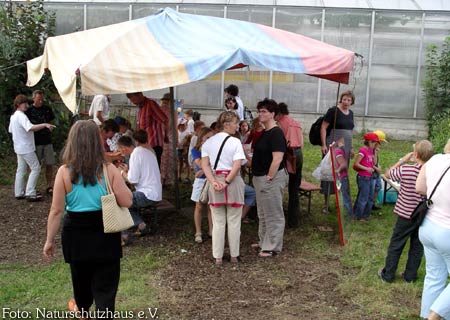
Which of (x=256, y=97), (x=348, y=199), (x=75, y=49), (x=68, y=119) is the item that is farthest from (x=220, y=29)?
(x=256, y=97)

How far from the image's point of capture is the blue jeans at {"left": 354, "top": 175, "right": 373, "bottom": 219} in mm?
7150

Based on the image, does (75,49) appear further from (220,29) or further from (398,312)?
(398,312)

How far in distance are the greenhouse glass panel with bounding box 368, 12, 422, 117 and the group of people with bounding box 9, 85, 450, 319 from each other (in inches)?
237

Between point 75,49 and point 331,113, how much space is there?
3.47m

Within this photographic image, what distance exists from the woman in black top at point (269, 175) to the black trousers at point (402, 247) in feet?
4.11

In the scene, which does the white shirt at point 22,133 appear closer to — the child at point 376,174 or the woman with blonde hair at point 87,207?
the woman with blonde hair at point 87,207

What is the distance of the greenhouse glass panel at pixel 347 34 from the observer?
1352 cm

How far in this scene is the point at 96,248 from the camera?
3.58 meters

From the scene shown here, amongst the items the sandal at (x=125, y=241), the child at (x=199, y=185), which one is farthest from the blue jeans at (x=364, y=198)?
the sandal at (x=125, y=241)

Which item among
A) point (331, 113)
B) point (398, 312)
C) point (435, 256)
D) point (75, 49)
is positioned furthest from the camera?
point (331, 113)

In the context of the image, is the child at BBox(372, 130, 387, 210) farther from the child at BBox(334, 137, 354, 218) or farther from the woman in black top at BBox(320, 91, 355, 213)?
the child at BBox(334, 137, 354, 218)

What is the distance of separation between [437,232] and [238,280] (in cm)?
202

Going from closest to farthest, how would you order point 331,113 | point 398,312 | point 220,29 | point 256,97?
1. point 398,312
2. point 220,29
3. point 331,113
4. point 256,97

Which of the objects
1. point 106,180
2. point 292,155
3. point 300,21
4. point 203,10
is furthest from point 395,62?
point 106,180
